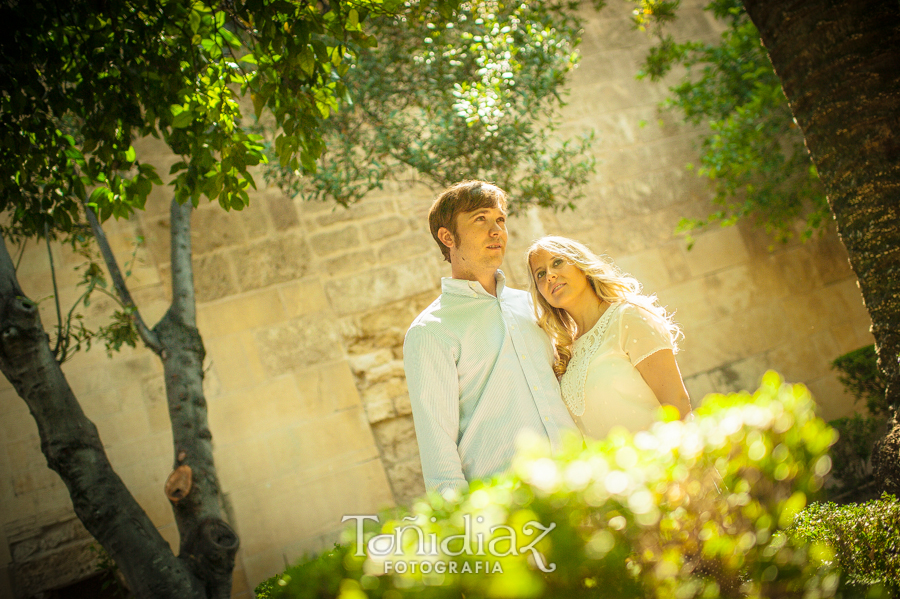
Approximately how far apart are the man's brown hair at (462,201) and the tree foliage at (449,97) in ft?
4.98

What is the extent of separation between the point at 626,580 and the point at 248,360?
3830 mm

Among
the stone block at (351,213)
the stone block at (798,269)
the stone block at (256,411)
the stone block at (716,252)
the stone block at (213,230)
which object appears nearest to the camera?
the stone block at (256,411)

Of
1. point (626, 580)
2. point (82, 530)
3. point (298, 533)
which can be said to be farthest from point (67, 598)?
point (626, 580)

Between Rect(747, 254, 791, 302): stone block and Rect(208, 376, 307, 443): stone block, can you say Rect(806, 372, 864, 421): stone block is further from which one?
Rect(208, 376, 307, 443): stone block

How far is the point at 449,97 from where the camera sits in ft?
13.9

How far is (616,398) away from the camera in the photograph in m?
2.23

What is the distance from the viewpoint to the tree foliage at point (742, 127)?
5.02m

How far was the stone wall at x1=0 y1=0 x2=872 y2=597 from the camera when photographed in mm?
4184

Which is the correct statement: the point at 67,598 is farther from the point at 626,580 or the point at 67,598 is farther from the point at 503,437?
the point at 626,580

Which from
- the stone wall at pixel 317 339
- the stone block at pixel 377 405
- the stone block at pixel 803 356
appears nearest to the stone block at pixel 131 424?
the stone wall at pixel 317 339

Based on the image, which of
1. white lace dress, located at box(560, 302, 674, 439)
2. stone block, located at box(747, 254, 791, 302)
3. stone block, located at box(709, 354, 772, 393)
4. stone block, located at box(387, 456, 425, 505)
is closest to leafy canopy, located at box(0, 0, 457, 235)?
white lace dress, located at box(560, 302, 674, 439)

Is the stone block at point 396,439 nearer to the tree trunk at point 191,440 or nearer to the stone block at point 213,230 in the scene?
the tree trunk at point 191,440

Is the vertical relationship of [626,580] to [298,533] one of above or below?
above

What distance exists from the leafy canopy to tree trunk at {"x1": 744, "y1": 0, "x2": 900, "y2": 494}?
170 cm
